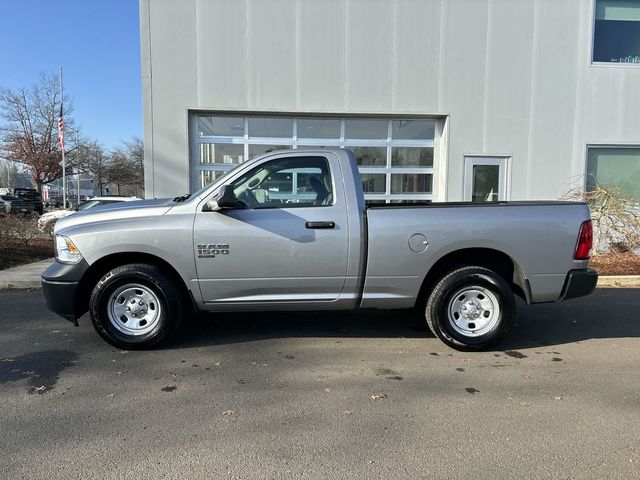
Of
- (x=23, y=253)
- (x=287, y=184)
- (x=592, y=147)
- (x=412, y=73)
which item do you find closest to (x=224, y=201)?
(x=287, y=184)

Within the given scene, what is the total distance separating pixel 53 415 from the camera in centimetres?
347

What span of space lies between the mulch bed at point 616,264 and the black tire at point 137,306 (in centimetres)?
788

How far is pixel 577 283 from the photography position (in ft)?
16.0

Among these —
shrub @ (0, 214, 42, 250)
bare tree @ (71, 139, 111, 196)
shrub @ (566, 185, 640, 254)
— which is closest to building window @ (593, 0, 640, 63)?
shrub @ (566, 185, 640, 254)

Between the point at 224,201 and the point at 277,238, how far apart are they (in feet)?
1.97

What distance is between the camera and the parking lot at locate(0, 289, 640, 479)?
9.47ft

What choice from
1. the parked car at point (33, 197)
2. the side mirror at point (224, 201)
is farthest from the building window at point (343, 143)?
the parked car at point (33, 197)

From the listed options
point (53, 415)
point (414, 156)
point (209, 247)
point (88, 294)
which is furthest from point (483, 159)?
point (53, 415)

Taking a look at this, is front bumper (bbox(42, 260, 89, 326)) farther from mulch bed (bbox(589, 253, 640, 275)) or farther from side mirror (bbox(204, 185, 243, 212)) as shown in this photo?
mulch bed (bbox(589, 253, 640, 275))

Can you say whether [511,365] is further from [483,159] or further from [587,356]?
[483,159]

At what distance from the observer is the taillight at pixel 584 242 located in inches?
190

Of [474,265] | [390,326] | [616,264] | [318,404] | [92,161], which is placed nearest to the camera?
[318,404]

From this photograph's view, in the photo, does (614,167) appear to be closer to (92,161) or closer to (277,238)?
(277,238)

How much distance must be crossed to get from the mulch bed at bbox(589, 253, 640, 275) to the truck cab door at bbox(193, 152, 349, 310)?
6.66 metres
